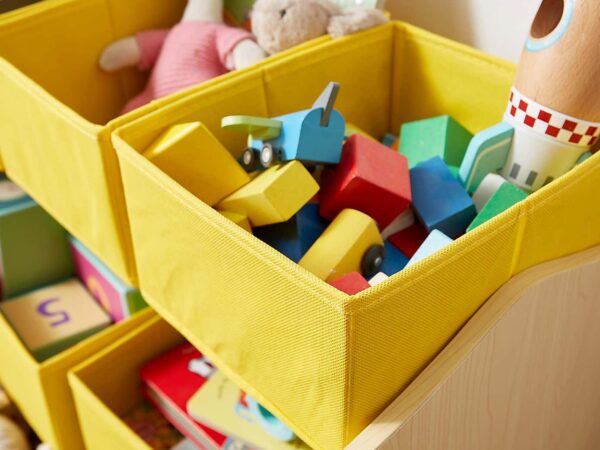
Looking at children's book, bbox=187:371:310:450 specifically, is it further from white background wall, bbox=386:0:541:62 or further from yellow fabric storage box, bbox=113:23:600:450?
white background wall, bbox=386:0:541:62

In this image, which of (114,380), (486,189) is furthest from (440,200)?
(114,380)

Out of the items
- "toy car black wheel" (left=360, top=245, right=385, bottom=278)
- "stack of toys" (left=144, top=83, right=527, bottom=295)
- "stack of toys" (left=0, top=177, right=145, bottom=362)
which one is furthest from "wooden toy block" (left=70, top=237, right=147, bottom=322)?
"toy car black wheel" (left=360, top=245, right=385, bottom=278)

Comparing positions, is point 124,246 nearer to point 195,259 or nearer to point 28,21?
point 195,259

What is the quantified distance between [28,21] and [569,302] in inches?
29.3

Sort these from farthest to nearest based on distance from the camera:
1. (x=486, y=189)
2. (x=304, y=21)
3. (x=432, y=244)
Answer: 1. (x=304, y=21)
2. (x=486, y=189)
3. (x=432, y=244)

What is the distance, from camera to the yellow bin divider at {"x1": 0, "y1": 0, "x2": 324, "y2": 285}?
76 cm

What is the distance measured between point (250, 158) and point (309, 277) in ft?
0.82

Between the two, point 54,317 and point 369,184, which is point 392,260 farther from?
point 54,317

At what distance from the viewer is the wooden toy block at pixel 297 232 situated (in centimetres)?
72

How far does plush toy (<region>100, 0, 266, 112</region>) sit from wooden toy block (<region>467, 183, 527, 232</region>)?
15.5 inches

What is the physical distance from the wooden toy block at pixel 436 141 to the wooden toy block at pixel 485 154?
0.07m

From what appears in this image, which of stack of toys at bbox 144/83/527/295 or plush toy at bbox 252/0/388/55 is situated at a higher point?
plush toy at bbox 252/0/388/55

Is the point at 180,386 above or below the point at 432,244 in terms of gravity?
below

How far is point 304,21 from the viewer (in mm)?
895
